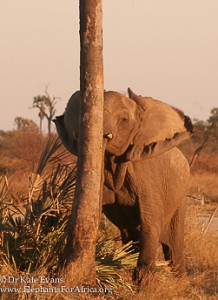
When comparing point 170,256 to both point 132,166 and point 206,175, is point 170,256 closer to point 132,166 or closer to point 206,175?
point 132,166

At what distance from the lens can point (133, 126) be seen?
9.67 m

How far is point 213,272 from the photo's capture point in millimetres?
11828

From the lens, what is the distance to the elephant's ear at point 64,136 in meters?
9.54

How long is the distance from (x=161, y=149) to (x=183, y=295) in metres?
1.70

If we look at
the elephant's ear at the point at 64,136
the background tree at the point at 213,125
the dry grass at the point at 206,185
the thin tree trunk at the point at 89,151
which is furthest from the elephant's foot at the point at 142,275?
the background tree at the point at 213,125

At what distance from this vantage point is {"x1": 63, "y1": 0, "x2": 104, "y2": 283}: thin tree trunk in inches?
334

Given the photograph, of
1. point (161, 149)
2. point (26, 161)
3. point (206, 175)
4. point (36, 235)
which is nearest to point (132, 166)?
point (161, 149)

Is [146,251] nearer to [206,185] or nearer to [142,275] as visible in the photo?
[142,275]

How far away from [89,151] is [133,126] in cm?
134

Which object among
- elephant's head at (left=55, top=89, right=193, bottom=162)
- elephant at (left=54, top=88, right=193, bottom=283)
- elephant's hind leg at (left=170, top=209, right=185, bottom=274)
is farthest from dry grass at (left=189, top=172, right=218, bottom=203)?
elephant's head at (left=55, top=89, right=193, bottom=162)

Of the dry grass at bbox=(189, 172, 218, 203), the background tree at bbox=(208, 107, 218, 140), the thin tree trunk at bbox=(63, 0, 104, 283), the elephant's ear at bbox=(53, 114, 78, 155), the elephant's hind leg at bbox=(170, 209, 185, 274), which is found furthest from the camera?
the background tree at bbox=(208, 107, 218, 140)

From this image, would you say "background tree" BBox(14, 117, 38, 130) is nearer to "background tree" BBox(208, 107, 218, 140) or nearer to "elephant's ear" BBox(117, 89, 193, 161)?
"background tree" BBox(208, 107, 218, 140)

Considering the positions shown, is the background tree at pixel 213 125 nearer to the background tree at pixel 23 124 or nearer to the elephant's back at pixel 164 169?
the background tree at pixel 23 124

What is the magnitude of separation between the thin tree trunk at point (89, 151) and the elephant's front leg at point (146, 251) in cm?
122
